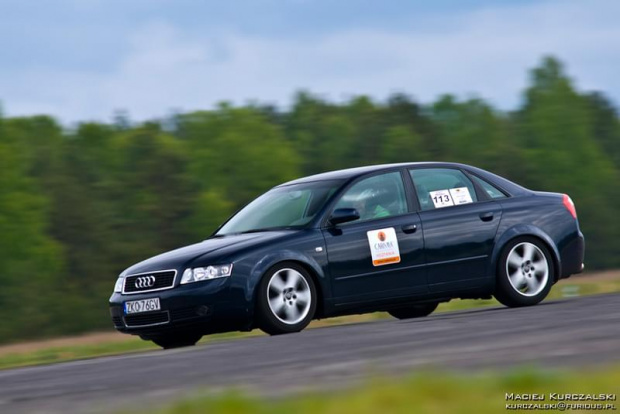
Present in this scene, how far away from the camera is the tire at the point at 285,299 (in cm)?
1131

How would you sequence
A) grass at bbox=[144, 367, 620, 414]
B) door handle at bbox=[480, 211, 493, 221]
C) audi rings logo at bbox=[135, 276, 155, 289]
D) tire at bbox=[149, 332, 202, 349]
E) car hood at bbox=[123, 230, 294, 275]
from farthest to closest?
door handle at bbox=[480, 211, 493, 221] < tire at bbox=[149, 332, 202, 349] < audi rings logo at bbox=[135, 276, 155, 289] < car hood at bbox=[123, 230, 294, 275] < grass at bbox=[144, 367, 620, 414]

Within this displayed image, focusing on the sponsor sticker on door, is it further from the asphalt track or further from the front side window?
the asphalt track

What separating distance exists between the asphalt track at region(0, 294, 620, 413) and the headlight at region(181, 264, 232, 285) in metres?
0.87

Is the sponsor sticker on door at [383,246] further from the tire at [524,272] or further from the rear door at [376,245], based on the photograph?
the tire at [524,272]

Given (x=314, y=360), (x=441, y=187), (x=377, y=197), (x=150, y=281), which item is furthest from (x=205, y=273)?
(x=314, y=360)

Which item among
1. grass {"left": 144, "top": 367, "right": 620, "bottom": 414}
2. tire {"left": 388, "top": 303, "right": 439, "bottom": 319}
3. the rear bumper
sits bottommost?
tire {"left": 388, "top": 303, "right": 439, "bottom": 319}

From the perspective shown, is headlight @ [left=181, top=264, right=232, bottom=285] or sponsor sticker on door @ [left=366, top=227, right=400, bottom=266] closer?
headlight @ [left=181, top=264, right=232, bottom=285]

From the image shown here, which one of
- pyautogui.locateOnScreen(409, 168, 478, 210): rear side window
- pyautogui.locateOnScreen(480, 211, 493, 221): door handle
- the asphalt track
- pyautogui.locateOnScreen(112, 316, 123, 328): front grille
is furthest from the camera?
pyautogui.locateOnScreen(480, 211, 493, 221): door handle

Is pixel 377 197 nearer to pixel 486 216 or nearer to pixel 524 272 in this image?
pixel 486 216

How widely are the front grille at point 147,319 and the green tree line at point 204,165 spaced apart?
45.4 meters

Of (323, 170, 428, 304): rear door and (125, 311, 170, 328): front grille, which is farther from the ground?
(323, 170, 428, 304): rear door

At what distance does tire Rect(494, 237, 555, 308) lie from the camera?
42.1 ft

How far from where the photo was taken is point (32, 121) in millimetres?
103875

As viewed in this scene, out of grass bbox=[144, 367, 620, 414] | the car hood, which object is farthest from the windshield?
grass bbox=[144, 367, 620, 414]
